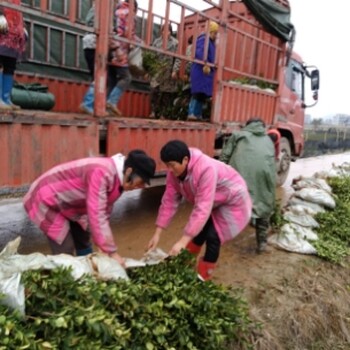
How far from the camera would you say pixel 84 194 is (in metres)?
2.59

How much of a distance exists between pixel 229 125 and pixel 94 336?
432 cm

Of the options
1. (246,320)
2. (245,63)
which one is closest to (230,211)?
(246,320)

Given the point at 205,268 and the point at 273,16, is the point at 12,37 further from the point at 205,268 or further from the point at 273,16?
the point at 273,16

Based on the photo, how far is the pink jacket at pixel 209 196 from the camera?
8.59ft

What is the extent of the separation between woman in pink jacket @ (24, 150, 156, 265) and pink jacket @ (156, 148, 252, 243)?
405 mm

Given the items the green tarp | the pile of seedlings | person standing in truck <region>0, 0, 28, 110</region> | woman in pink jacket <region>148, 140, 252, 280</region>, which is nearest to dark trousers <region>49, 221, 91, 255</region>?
woman in pink jacket <region>148, 140, 252, 280</region>

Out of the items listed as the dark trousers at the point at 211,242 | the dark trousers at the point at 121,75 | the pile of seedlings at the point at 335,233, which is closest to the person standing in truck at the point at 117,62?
the dark trousers at the point at 121,75

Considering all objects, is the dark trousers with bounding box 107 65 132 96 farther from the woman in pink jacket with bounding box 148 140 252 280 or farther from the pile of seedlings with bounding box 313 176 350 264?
the pile of seedlings with bounding box 313 176 350 264

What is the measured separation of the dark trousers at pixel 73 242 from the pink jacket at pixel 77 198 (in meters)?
0.08

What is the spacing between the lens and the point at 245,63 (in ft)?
20.5

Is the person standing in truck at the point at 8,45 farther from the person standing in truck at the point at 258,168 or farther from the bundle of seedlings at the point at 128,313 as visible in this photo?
the person standing in truck at the point at 258,168

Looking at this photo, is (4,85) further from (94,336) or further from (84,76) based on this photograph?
(84,76)

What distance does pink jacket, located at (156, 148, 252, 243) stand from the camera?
8.59 ft

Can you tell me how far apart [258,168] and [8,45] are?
2723 millimetres
